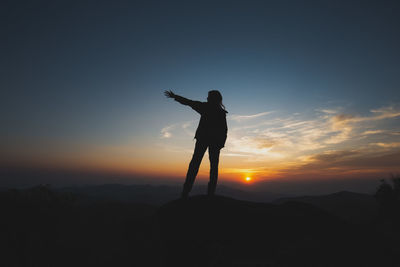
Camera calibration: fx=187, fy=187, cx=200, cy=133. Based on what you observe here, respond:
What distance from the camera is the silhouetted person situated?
21.2ft

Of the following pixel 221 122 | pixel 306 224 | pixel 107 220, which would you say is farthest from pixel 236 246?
Result: pixel 107 220

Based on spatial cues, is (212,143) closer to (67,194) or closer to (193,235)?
(193,235)

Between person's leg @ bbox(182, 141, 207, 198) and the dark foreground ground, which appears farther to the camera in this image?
person's leg @ bbox(182, 141, 207, 198)

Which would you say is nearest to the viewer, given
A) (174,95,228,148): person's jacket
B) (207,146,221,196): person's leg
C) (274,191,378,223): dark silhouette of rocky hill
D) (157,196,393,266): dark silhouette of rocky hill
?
(157,196,393,266): dark silhouette of rocky hill

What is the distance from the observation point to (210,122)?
21.4 ft

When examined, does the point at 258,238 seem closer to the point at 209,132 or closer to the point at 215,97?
the point at 209,132

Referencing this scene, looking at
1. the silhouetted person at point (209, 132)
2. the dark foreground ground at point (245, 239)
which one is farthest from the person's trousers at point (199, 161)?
the dark foreground ground at point (245, 239)

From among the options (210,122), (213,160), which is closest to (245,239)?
(213,160)

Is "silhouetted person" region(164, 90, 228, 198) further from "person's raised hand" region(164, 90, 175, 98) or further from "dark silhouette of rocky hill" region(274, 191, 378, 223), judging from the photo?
"dark silhouette of rocky hill" region(274, 191, 378, 223)

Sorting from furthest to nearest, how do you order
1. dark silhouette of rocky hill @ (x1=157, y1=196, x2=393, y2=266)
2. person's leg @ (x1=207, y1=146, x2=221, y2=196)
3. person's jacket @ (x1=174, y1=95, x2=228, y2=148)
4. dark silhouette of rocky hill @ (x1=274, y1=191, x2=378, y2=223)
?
1. dark silhouette of rocky hill @ (x1=274, y1=191, x2=378, y2=223)
2. person's leg @ (x1=207, y1=146, x2=221, y2=196)
3. person's jacket @ (x1=174, y1=95, x2=228, y2=148)
4. dark silhouette of rocky hill @ (x1=157, y1=196, x2=393, y2=266)

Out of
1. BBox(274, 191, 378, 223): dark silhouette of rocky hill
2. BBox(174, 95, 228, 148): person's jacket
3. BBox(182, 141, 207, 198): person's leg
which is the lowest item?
BBox(274, 191, 378, 223): dark silhouette of rocky hill

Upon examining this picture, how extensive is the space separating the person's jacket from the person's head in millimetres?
115

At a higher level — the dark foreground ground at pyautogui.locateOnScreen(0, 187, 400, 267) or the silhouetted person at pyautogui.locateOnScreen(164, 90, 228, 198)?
the silhouetted person at pyautogui.locateOnScreen(164, 90, 228, 198)

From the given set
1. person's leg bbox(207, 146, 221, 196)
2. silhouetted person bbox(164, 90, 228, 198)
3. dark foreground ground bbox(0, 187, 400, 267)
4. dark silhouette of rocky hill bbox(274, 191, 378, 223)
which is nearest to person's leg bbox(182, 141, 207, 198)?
silhouetted person bbox(164, 90, 228, 198)
